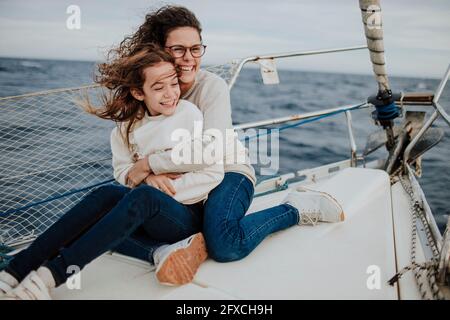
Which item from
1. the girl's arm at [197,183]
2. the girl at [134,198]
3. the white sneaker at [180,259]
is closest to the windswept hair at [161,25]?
the girl at [134,198]

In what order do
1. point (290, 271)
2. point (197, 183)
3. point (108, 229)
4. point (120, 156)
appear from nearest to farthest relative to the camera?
point (108, 229), point (290, 271), point (197, 183), point (120, 156)

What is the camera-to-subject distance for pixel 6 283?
136 cm

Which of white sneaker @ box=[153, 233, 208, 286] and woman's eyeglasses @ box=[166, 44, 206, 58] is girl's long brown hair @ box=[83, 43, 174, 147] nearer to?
woman's eyeglasses @ box=[166, 44, 206, 58]

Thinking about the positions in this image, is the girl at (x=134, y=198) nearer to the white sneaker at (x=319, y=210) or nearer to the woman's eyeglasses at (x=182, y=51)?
the woman's eyeglasses at (x=182, y=51)

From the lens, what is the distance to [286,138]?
801 centimetres

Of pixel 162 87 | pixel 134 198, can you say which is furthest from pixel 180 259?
pixel 162 87

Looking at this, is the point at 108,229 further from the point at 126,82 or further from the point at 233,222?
the point at 126,82

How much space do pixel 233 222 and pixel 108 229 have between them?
48cm

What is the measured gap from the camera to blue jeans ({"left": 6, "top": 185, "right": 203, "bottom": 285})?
1.39m

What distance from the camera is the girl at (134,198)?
4.58ft
